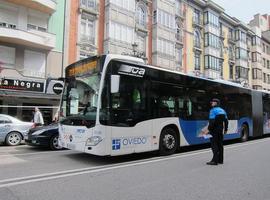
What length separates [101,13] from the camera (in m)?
25.3

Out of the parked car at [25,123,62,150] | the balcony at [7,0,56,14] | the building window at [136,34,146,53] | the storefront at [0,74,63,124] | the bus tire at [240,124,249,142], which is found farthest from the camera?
the building window at [136,34,146,53]

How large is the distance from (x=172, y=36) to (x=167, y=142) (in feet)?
77.3

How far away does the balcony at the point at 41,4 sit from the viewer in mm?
19812

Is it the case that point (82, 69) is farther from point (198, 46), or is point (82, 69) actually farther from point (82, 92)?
point (198, 46)

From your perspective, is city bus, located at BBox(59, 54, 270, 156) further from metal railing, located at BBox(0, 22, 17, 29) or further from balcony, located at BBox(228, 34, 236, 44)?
balcony, located at BBox(228, 34, 236, 44)

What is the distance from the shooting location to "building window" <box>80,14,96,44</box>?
24125mm

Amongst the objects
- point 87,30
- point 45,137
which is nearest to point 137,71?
point 45,137

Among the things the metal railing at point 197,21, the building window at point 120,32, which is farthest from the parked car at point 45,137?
the metal railing at point 197,21

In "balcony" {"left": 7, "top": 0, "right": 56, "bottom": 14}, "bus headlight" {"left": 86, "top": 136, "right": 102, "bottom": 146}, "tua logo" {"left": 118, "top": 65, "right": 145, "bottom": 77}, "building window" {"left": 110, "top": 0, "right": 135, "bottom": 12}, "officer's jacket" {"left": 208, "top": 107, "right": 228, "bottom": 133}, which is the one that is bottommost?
"bus headlight" {"left": 86, "top": 136, "right": 102, "bottom": 146}

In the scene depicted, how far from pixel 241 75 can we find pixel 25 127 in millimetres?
37925

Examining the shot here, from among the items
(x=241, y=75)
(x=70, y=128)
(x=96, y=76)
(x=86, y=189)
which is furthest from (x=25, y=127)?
(x=241, y=75)

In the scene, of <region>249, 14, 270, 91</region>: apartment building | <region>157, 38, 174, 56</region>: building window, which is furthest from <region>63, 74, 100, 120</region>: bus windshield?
<region>249, 14, 270, 91</region>: apartment building

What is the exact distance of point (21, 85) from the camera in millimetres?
18844

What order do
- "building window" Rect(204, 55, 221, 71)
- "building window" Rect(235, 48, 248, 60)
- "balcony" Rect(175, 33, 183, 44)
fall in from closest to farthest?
"balcony" Rect(175, 33, 183, 44)
"building window" Rect(204, 55, 221, 71)
"building window" Rect(235, 48, 248, 60)
